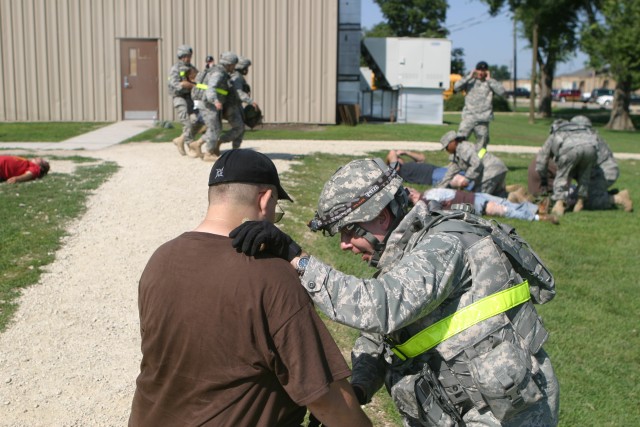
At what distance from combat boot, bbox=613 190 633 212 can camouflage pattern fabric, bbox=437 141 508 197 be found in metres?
1.83

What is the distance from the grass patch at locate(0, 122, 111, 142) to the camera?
18109mm

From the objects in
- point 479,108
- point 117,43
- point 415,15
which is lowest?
point 479,108

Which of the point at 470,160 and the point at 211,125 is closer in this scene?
the point at 470,160

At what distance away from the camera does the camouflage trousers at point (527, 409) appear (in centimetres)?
266

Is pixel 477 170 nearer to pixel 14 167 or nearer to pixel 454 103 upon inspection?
pixel 14 167

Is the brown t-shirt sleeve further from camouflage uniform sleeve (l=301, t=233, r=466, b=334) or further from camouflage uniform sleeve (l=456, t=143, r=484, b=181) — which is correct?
camouflage uniform sleeve (l=456, t=143, r=484, b=181)

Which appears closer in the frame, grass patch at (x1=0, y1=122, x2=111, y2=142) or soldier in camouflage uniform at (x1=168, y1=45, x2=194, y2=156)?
soldier in camouflage uniform at (x1=168, y1=45, x2=194, y2=156)

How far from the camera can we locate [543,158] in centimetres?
1120

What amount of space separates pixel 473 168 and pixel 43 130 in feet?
45.6

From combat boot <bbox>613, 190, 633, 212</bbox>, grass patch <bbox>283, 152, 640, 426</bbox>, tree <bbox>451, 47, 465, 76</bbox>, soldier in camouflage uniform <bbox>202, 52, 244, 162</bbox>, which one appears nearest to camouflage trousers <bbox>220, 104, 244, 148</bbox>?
soldier in camouflage uniform <bbox>202, 52, 244, 162</bbox>

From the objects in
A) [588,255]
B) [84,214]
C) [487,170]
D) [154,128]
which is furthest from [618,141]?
[84,214]

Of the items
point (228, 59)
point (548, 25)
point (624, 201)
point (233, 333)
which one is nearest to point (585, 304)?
point (624, 201)

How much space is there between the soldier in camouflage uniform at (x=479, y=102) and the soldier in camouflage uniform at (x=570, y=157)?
11.1ft

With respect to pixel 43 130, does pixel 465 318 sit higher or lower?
lower
